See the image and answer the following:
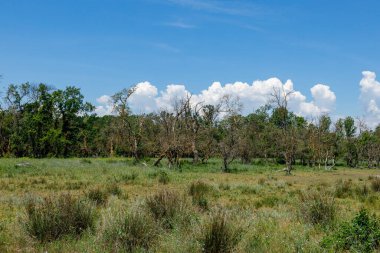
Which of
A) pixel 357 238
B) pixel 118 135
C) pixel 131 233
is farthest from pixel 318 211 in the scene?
pixel 118 135

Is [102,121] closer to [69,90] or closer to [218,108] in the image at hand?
[69,90]

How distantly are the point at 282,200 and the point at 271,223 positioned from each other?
640cm

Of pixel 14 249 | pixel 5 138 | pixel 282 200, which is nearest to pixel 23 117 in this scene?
pixel 5 138

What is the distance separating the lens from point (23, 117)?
7500 centimetres

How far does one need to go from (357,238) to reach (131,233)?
14.9 feet

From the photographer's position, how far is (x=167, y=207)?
9.80 m

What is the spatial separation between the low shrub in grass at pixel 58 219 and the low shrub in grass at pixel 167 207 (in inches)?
60.9

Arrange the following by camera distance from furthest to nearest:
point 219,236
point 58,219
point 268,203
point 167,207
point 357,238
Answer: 1. point 268,203
2. point 167,207
3. point 58,219
4. point 357,238
5. point 219,236

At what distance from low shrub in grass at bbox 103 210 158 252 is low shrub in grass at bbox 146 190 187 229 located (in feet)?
4.91

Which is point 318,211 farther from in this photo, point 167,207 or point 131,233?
point 131,233

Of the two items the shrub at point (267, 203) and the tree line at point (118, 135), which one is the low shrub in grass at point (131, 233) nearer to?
the shrub at point (267, 203)

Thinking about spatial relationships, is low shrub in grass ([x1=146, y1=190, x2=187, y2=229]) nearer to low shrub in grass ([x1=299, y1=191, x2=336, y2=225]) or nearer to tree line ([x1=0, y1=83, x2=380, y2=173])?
low shrub in grass ([x1=299, y1=191, x2=336, y2=225])

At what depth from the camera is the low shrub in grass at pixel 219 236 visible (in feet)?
23.5

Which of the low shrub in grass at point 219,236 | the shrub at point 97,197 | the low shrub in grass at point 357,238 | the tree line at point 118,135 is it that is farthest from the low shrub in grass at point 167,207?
the tree line at point 118,135
